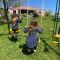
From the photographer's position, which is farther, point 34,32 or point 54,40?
point 54,40

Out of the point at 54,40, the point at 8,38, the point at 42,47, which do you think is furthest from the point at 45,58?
the point at 8,38

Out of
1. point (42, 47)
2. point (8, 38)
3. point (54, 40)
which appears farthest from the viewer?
point (8, 38)

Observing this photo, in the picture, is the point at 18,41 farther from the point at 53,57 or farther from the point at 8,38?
the point at 53,57

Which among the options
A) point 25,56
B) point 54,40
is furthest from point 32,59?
point 54,40

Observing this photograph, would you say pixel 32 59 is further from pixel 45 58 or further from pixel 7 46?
pixel 7 46

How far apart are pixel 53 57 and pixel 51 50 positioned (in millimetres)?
731

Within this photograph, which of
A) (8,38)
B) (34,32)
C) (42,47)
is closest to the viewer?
(34,32)

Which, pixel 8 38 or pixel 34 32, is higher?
pixel 34 32

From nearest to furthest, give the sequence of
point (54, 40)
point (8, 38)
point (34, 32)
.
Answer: point (34, 32) < point (54, 40) < point (8, 38)

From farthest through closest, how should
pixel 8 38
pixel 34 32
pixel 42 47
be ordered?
pixel 8 38 → pixel 42 47 → pixel 34 32

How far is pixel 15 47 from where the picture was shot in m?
8.16

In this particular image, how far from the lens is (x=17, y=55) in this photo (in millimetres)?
7223

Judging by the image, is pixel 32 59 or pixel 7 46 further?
pixel 7 46

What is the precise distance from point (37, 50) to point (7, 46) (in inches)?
53.7
